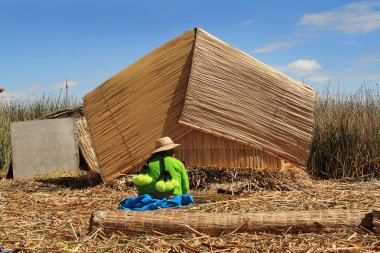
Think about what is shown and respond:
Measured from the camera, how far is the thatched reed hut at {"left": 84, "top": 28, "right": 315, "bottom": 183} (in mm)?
7098

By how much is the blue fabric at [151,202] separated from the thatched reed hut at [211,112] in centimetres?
194

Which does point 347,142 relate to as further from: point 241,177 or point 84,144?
point 84,144

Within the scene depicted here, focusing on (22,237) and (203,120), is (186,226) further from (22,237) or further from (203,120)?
(203,120)

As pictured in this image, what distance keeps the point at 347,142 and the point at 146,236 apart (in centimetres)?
506

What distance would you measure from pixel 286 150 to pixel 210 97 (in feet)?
3.80

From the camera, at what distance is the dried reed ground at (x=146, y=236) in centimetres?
393

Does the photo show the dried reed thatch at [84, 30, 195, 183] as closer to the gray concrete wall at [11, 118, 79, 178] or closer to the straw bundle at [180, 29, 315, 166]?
the straw bundle at [180, 29, 315, 166]

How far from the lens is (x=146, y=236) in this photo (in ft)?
13.8

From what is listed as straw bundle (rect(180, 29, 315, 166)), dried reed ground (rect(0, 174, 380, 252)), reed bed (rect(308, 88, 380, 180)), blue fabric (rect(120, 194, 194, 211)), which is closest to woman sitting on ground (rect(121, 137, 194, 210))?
blue fabric (rect(120, 194, 194, 211))

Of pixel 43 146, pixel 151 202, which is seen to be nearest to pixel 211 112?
pixel 151 202

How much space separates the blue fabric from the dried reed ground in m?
0.17

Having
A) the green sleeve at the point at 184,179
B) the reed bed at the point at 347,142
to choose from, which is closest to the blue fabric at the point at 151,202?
the green sleeve at the point at 184,179

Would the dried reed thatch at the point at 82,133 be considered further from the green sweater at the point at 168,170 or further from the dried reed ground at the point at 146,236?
the green sweater at the point at 168,170

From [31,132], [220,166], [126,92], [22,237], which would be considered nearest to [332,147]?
[220,166]
